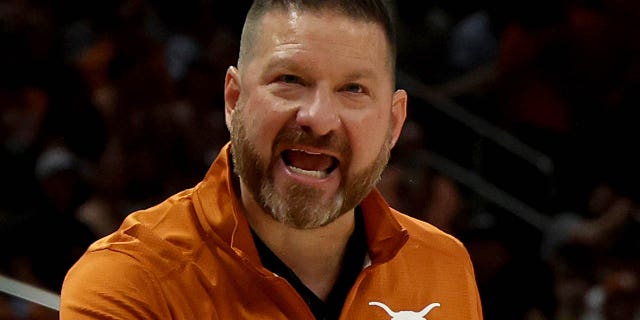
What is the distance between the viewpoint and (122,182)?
17.6ft

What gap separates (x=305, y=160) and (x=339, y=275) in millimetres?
365

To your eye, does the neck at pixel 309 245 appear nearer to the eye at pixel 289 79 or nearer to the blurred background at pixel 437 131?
the eye at pixel 289 79

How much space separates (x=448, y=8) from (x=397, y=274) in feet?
16.5

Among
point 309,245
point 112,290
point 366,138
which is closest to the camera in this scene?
point 112,290

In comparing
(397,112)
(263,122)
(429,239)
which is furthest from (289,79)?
(429,239)

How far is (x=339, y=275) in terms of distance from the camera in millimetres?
2387

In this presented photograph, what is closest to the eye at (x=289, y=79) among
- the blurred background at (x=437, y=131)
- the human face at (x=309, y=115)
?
the human face at (x=309, y=115)

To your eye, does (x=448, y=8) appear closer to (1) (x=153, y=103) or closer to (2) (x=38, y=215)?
(1) (x=153, y=103)

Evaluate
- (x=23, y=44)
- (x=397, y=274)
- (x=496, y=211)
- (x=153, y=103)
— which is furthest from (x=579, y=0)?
(x=397, y=274)

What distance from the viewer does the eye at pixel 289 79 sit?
6.93 ft

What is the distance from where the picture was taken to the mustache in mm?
2080

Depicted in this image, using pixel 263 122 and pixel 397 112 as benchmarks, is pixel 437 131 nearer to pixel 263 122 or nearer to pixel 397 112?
pixel 397 112

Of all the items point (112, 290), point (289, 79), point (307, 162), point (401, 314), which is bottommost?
point (401, 314)

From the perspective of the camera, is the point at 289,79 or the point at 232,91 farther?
the point at 232,91
